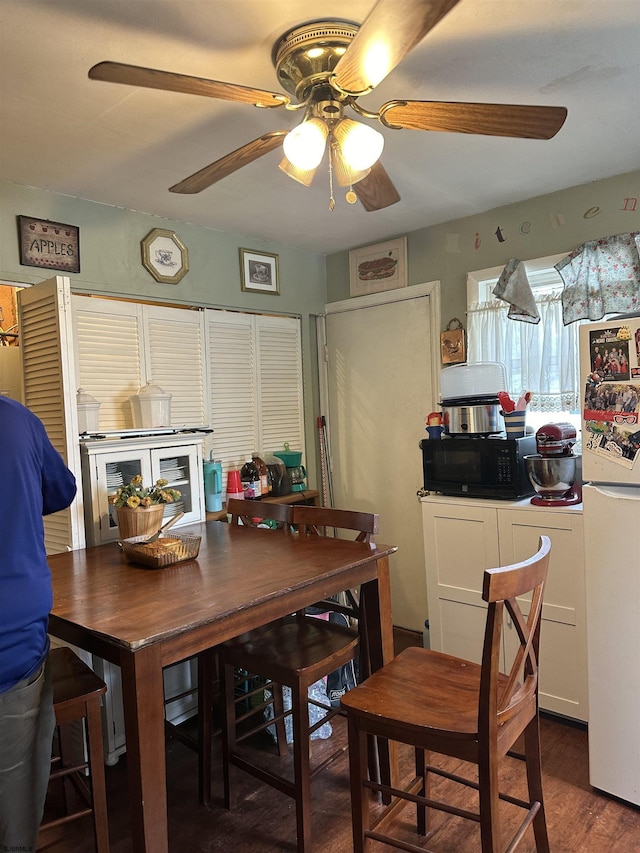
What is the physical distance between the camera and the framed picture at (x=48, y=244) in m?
2.65

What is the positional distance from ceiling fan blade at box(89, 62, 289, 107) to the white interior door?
6.91 ft

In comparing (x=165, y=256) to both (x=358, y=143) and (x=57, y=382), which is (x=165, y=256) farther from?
(x=358, y=143)

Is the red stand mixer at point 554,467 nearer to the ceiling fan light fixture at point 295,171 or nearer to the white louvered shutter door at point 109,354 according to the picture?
the ceiling fan light fixture at point 295,171

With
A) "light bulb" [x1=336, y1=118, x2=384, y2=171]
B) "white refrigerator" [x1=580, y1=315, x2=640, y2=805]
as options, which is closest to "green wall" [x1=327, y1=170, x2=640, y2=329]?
"white refrigerator" [x1=580, y1=315, x2=640, y2=805]

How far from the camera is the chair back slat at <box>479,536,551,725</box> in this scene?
1353 millimetres

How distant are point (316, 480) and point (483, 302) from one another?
5.31 ft

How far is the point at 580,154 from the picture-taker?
2539 mm

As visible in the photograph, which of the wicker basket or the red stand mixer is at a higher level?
the red stand mixer

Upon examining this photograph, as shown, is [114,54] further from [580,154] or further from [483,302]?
[483,302]

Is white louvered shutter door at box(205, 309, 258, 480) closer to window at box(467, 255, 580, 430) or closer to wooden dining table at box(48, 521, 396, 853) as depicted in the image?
wooden dining table at box(48, 521, 396, 853)

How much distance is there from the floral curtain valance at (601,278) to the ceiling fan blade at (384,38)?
1818 mm

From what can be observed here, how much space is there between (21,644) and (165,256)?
7.50 feet

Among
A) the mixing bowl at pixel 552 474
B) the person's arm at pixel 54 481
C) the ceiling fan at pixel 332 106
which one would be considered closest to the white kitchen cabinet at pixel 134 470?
the person's arm at pixel 54 481

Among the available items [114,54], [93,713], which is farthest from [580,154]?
[93,713]
